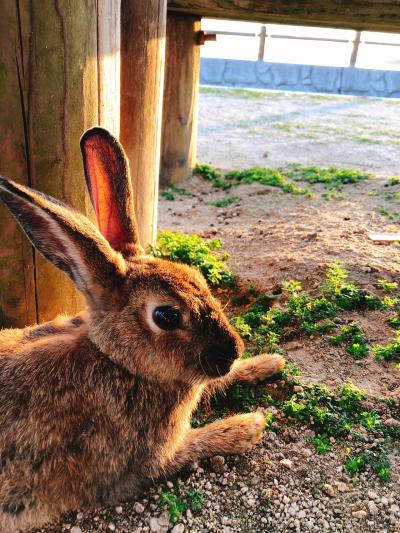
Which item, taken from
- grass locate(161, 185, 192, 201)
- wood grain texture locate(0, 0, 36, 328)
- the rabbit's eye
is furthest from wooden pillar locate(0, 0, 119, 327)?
grass locate(161, 185, 192, 201)

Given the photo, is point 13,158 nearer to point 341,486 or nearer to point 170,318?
point 170,318

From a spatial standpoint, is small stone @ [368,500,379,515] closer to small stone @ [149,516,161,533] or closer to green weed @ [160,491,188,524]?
green weed @ [160,491,188,524]

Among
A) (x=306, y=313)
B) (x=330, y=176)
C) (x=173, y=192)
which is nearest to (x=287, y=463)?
(x=306, y=313)

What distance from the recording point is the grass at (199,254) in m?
4.54

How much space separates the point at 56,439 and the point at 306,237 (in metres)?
3.18

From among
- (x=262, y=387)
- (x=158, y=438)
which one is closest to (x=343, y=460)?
(x=262, y=387)

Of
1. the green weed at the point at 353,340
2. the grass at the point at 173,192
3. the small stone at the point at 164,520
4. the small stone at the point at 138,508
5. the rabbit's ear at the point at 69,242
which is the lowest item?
the grass at the point at 173,192

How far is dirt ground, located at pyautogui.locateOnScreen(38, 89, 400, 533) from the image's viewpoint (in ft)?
8.73

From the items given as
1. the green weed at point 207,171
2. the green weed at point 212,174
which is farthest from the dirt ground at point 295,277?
the green weed at point 207,171

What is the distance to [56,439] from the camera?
8.45 ft

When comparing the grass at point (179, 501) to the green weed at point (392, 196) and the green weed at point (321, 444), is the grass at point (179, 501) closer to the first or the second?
the green weed at point (321, 444)

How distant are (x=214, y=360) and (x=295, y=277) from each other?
1.91 m

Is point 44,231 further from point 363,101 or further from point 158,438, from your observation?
point 363,101

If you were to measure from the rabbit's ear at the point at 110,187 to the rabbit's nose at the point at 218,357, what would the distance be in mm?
683
